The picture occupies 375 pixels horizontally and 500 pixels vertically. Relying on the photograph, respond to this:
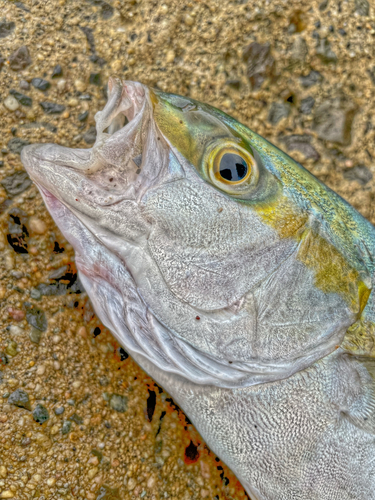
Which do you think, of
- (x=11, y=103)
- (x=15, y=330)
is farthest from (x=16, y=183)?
(x=15, y=330)

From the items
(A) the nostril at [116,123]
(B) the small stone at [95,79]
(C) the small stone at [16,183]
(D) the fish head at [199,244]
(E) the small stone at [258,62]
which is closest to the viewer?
(D) the fish head at [199,244]

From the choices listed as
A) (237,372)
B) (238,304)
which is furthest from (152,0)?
(237,372)

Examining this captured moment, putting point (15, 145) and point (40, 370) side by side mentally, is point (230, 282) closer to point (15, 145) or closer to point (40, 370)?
point (40, 370)

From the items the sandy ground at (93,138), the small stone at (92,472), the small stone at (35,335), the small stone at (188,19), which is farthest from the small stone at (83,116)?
the small stone at (92,472)

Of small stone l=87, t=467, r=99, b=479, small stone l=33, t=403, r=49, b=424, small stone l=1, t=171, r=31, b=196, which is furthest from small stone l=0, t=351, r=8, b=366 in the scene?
small stone l=1, t=171, r=31, b=196

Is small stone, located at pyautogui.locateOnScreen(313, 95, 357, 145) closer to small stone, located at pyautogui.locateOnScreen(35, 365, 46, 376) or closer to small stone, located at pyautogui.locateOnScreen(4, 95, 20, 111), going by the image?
small stone, located at pyautogui.locateOnScreen(4, 95, 20, 111)

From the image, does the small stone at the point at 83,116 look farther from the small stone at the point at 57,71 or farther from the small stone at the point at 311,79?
the small stone at the point at 311,79

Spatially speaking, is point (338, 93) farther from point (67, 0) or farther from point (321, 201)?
point (67, 0)
